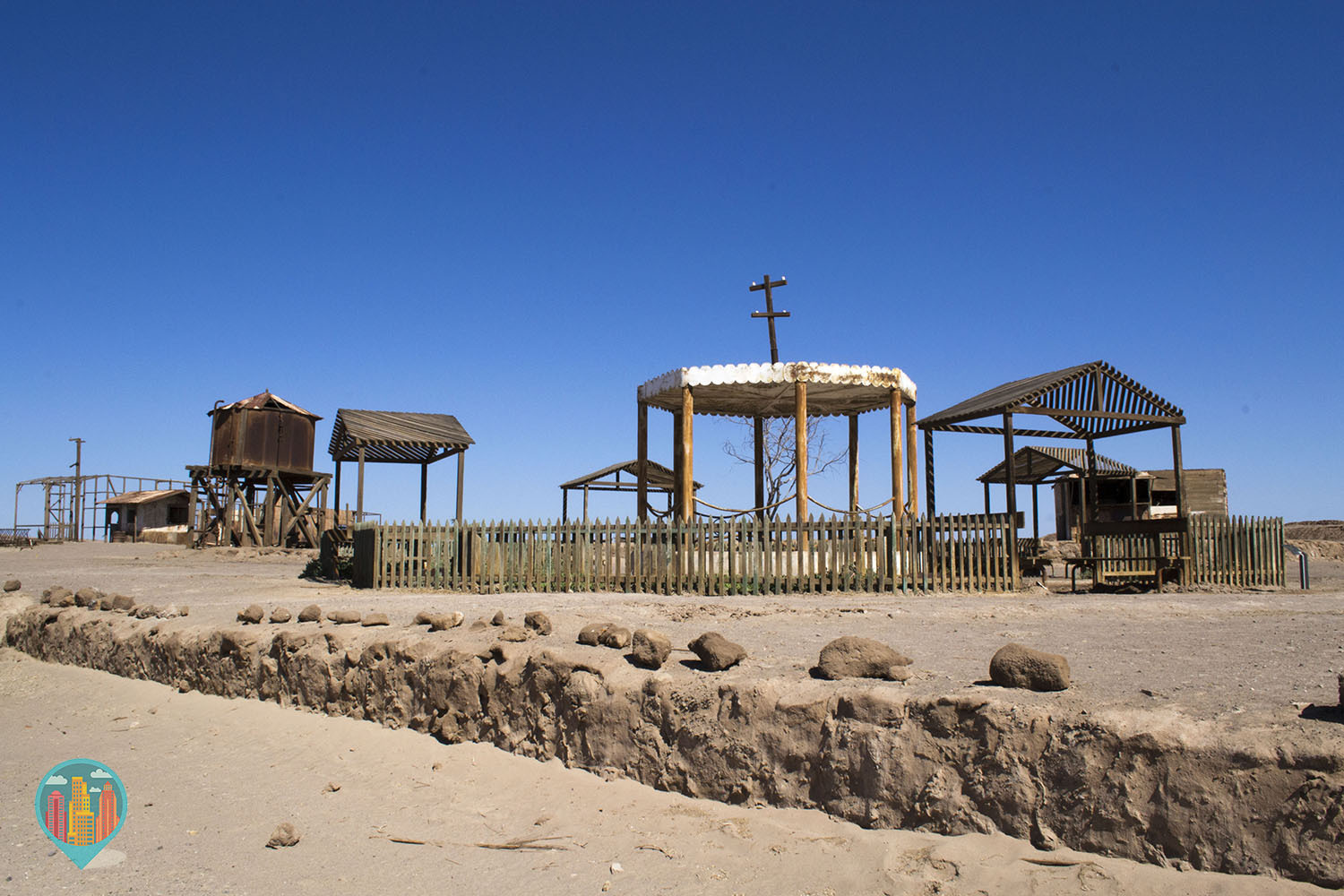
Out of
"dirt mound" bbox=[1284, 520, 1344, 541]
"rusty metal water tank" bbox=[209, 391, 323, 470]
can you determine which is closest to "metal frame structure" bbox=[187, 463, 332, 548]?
"rusty metal water tank" bbox=[209, 391, 323, 470]

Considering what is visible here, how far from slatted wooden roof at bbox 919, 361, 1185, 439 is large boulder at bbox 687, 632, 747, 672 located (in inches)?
385

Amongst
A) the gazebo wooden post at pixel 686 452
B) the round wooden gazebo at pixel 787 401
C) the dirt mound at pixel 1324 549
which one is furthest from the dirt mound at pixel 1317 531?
the gazebo wooden post at pixel 686 452

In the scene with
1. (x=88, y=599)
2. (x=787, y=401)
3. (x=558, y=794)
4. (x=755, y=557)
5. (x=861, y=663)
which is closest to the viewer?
(x=861, y=663)

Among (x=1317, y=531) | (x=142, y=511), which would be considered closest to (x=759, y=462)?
(x=1317, y=531)

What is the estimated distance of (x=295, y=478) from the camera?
1307 inches

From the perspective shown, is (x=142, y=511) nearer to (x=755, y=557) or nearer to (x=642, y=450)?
(x=642, y=450)

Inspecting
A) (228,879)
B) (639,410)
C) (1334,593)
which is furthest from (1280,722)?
(639,410)

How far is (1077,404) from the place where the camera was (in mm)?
14906

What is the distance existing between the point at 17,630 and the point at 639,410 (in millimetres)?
9585

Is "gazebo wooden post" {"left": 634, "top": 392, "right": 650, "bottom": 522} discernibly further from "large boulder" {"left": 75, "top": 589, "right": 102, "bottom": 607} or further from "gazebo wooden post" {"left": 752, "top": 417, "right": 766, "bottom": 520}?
"large boulder" {"left": 75, "top": 589, "right": 102, "bottom": 607}

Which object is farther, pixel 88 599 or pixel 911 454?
pixel 911 454

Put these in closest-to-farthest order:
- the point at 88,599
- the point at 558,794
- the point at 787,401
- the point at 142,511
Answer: the point at 558,794, the point at 88,599, the point at 787,401, the point at 142,511

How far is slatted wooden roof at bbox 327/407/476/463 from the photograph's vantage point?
18.2 m

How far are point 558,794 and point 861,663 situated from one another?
6.26ft
